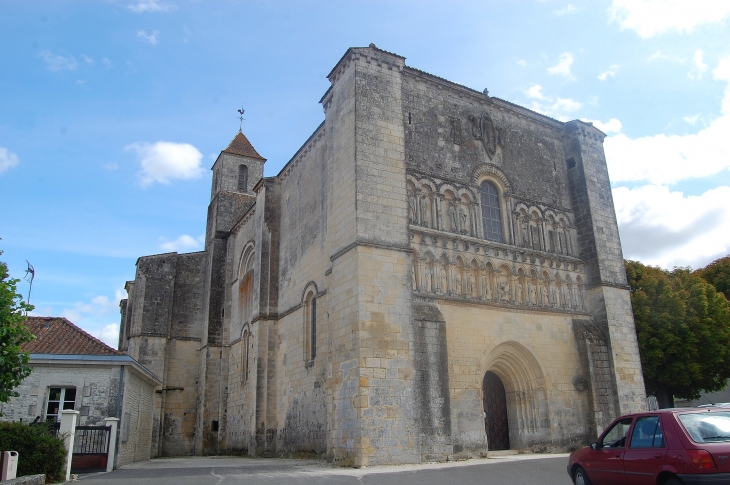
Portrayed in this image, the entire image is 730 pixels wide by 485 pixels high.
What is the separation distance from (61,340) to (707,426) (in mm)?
15386

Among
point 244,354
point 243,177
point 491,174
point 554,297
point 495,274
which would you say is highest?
point 243,177

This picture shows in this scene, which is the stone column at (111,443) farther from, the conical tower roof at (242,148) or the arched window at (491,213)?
the conical tower roof at (242,148)

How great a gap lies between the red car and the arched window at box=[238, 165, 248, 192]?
83.9 ft

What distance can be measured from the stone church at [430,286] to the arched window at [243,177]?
7964 mm

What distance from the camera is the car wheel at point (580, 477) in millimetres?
8141

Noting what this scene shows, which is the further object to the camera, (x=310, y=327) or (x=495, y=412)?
(x=310, y=327)

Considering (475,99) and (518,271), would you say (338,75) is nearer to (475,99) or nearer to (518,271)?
(475,99)

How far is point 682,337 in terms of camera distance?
22406 mm

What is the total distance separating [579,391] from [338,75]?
11921 millimetres

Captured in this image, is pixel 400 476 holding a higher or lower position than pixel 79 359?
lower

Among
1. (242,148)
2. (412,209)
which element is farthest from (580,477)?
(242,148)

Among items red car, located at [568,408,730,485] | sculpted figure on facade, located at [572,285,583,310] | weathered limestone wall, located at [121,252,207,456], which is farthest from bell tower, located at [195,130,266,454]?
red car, located at [568,408,730,485]

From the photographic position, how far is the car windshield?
636 cm

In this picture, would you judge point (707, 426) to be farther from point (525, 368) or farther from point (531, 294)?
point (531, 294)
